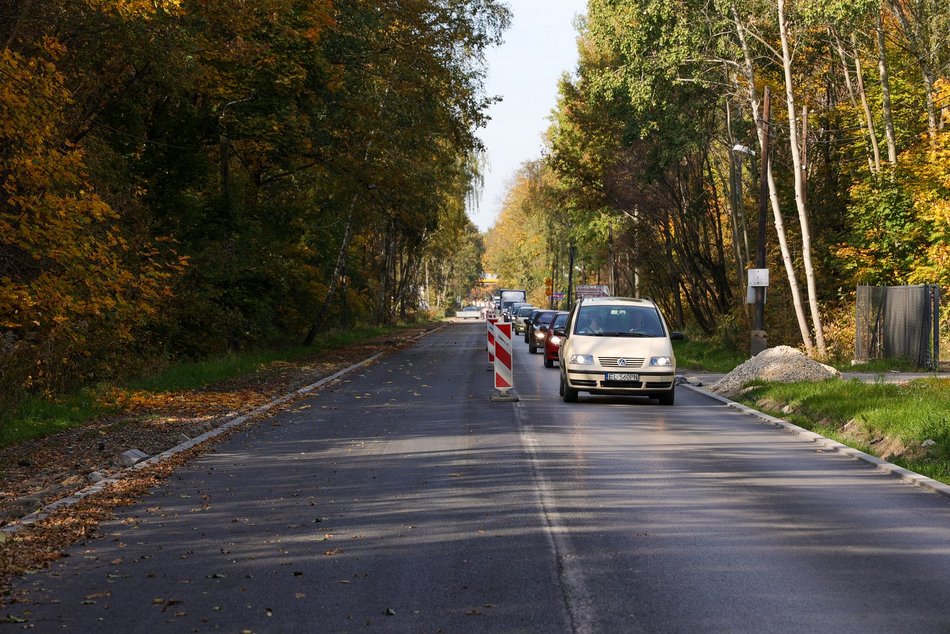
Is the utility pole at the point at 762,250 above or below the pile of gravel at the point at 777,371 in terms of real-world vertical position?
above

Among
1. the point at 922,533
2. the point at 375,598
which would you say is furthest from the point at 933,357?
the point at 375,598

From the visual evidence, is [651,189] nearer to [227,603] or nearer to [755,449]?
[755,449]

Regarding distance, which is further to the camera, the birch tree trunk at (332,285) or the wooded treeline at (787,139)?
the birch tree trunk at (332,285)

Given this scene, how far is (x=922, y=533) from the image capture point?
26.7ft

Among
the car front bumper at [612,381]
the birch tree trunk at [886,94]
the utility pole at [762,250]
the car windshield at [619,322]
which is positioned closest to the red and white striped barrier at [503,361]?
the car front bumper at [612,381]

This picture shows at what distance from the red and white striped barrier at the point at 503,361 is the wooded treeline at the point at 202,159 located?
18.0 feet

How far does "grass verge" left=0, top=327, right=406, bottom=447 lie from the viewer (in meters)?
14.1

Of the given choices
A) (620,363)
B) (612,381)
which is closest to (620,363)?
(620,363)

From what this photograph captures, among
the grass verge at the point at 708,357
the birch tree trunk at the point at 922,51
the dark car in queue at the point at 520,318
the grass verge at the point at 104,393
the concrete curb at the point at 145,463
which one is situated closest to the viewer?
the concrete curb at the point at 145,463

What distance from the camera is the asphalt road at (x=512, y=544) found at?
5.80m

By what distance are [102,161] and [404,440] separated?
10407 mm

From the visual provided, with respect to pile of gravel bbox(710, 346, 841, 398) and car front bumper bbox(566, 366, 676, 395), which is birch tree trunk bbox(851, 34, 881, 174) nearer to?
pile of gravel bbox(710, 346, 841, 398)

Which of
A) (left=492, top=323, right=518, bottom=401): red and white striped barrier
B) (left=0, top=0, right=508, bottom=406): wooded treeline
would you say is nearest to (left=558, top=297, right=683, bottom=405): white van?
(left=492, top=323, right=518, bottom=401): red and white striped barrier

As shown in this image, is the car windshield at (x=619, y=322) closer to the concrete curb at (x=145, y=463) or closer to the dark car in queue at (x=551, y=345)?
the concrete curb at (x=145, y=463)
